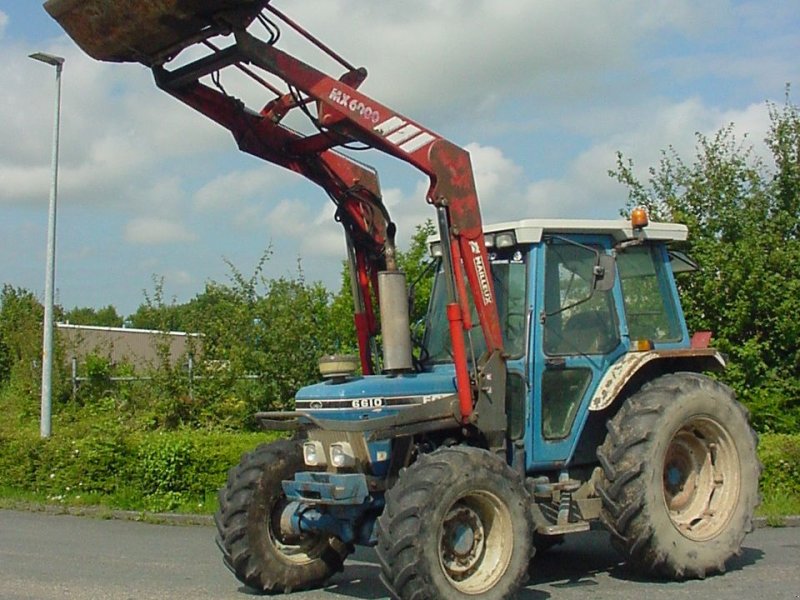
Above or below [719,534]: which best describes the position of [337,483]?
above

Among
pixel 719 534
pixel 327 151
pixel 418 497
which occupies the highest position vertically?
pixel 327 151

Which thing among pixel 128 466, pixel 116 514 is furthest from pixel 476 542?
pixel 128 466

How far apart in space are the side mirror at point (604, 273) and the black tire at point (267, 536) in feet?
8.76

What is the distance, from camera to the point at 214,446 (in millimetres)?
14500

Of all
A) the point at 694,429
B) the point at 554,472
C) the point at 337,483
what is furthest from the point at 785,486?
the point at 337,483

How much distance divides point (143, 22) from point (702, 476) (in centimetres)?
569

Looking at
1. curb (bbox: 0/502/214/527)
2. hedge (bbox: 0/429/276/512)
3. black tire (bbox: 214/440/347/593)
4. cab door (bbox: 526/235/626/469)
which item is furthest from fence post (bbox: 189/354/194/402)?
cab door (bbox: 526/235/626/469)

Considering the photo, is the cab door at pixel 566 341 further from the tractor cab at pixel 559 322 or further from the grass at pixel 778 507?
the grass at pixel 778 507

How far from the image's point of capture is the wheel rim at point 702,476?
8781 millimetres

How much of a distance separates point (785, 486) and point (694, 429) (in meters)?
4.48

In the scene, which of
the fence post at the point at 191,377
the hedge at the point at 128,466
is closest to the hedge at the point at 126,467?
the hedge at the point at 128,466

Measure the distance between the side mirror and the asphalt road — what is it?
2268mm

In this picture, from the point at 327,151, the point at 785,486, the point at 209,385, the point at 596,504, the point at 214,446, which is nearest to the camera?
the point at 596,504

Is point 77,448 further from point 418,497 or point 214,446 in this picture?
point 418,497
